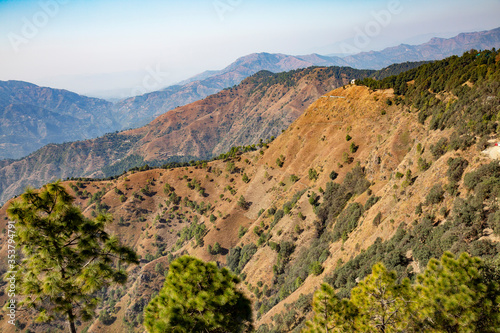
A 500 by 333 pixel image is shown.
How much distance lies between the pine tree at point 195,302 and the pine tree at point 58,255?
2254 mm

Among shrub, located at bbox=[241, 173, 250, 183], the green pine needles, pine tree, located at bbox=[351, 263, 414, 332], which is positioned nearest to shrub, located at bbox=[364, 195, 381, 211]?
the green pine needles

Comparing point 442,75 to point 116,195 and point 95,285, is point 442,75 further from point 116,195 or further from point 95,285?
point 116,195

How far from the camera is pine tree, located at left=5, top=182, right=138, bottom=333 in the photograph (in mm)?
8992

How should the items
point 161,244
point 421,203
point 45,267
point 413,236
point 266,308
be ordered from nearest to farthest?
point 45,267, point 413,236, point 421,203, point 266,308, point 161,244

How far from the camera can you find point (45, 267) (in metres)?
9.03

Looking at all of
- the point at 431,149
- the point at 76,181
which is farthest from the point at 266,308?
the point at 76,181

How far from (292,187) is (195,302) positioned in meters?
84.5

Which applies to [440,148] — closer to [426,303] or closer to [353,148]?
[353,148]

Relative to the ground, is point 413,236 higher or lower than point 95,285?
lower

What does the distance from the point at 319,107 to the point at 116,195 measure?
119 metres

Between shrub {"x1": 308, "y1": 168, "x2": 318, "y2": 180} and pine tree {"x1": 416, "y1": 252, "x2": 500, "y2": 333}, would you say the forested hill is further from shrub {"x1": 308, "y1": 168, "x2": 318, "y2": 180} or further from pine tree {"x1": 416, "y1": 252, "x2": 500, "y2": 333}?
shrub {"x1": 308, "y1": 168, "x2": 318, "y2": 180}

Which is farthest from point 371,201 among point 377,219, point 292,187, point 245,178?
point 245,178

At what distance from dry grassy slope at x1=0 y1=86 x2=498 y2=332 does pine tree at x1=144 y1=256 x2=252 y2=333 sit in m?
31.9

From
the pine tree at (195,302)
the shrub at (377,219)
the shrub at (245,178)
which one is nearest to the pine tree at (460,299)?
the pine tree at (195,302)
